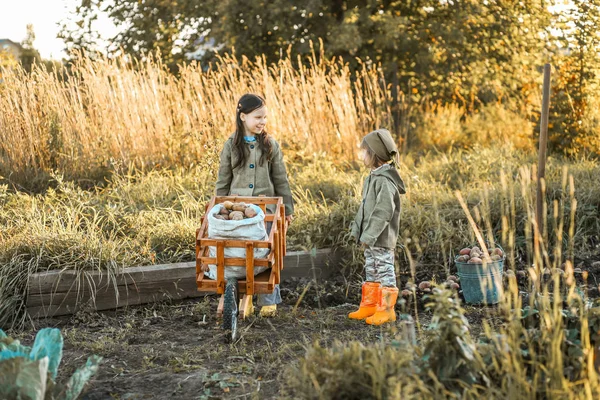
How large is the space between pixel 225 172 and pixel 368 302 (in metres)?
1.35

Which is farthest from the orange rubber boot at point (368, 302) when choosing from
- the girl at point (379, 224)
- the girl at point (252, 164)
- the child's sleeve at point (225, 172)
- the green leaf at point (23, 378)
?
the green leaf at point (23, 378)

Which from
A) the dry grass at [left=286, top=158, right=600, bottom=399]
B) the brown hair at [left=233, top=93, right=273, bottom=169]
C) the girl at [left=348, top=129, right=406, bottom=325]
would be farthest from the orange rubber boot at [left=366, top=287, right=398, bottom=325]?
the dry grass at [left=286, top=158, right=600, bottom=399]

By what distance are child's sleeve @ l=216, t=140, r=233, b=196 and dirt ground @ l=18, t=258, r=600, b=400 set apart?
2.67ft

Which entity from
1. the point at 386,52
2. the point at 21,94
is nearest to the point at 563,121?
the point at 386,52

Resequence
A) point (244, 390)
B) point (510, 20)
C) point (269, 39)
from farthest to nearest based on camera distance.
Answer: point (269, 39)
point (510, 20)
point (244, 390)

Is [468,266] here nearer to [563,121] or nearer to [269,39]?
[563,121]

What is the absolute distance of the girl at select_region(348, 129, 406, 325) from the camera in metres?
4.89

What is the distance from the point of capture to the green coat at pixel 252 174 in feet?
17.1

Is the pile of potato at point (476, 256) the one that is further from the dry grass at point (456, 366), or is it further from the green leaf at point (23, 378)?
the green leaf at point (23, 378)

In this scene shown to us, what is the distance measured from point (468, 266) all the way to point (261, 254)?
153 cm

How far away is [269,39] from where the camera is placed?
1345 centimetres

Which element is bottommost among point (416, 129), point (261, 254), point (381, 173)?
point (416, 129)

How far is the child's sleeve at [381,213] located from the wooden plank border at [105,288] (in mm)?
574

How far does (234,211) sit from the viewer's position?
4547 millimetres
